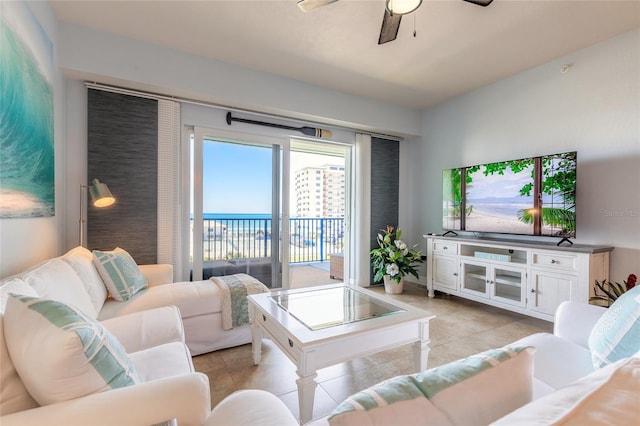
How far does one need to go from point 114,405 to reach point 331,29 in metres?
2.65

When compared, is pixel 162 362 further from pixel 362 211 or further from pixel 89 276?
pixel 362 211

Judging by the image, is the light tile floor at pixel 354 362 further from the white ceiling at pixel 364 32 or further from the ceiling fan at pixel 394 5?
the white ceiling at pixel 364 32

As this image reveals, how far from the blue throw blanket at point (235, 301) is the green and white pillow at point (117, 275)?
59cm

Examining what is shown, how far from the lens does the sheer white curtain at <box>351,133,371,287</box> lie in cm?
404

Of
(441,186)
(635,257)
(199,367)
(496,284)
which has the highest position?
(441,186)

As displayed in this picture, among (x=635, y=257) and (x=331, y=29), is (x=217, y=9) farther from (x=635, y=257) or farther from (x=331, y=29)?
(x=635, y=257)

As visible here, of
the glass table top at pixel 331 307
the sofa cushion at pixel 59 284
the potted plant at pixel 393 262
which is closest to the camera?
the sofa cushion at pixel 59 284

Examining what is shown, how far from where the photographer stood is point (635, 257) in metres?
2.36

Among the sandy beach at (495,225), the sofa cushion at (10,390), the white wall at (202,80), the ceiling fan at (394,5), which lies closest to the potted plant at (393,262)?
the sandy beach at (495,225)

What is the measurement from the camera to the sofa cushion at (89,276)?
171cm

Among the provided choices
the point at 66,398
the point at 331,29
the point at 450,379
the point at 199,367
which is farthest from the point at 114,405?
the point at 331,29

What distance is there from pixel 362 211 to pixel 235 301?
7.71 ft

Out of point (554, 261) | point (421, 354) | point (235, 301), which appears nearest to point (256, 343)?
point (235, 301)

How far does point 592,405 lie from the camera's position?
1.36ft
